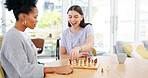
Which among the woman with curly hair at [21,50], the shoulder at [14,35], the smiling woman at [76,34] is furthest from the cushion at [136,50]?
the shoulder at [14,35]

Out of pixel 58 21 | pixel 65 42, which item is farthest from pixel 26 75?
pixel 58 21

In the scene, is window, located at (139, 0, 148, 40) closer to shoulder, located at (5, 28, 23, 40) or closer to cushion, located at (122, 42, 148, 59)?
cushion, located at (122, 42, 148, 59)

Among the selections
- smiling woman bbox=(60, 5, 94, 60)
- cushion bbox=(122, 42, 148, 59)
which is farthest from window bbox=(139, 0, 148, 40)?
smiling woman bbox=(60, 5, 94, 60)

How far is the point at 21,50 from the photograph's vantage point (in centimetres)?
104

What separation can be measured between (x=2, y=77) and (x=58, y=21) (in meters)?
4.24

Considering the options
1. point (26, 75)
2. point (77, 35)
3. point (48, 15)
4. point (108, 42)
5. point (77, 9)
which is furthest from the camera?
point (108, 42)

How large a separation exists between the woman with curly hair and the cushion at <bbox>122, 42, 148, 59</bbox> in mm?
1950

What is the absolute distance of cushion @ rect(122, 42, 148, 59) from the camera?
109 inches

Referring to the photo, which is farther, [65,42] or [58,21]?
[58,21]

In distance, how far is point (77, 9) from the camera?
1774 millimetres

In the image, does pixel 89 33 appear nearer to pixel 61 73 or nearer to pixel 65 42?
pixel 65 42

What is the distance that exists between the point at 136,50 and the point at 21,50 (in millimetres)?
2294

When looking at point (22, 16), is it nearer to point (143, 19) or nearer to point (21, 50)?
point (21, 50)

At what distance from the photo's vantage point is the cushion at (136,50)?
2760 millimetres
